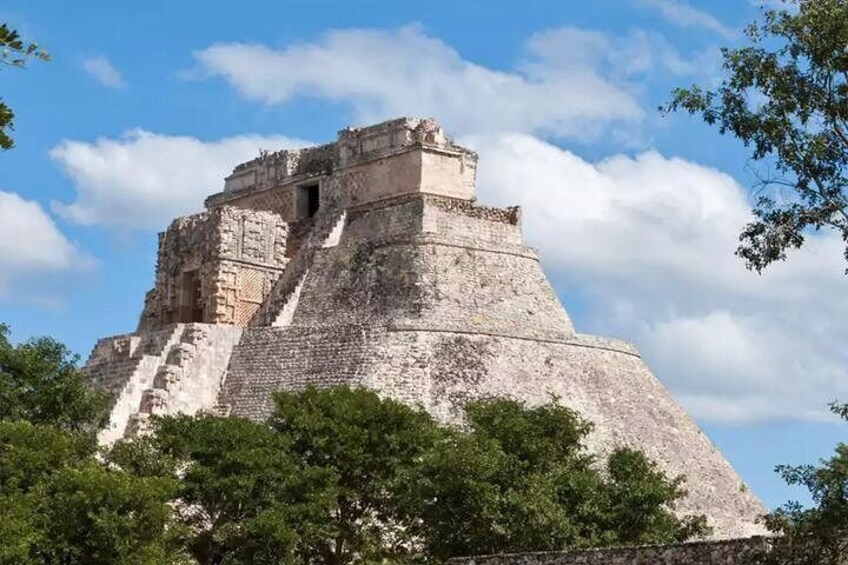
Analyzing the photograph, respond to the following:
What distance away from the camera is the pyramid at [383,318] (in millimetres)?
38219

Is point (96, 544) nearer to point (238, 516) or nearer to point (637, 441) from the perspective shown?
point (238, 516)

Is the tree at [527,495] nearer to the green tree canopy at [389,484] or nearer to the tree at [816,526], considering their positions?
the green tree canopy at [389,484]

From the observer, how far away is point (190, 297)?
1781 inches

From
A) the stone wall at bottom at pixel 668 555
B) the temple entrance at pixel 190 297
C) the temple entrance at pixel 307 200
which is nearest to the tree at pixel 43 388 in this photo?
the temple entrance at pixel 190 297

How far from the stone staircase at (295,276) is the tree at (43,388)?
7.01 m

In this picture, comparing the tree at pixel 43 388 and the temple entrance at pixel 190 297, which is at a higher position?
the temple entrance at pixel 190 297

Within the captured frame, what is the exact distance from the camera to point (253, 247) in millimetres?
44188

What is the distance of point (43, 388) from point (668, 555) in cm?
2092

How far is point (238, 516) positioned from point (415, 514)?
11.7 ft

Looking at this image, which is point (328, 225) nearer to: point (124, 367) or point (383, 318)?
point (383, 318)

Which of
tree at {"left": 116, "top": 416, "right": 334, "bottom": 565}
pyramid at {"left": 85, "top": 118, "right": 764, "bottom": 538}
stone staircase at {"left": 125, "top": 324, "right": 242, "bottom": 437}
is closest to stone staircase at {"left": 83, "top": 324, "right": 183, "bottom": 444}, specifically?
pyramid at {"left": 85, "top": 118, "right": 764, "bottom": 538}

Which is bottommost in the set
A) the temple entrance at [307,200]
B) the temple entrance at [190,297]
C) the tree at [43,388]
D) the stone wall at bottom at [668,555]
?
the stone wall at bottom at [668,555]

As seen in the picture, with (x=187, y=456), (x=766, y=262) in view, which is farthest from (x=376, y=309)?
(x=766, y=262)

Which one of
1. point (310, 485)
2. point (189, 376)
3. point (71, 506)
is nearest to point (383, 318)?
point (189, 376)
